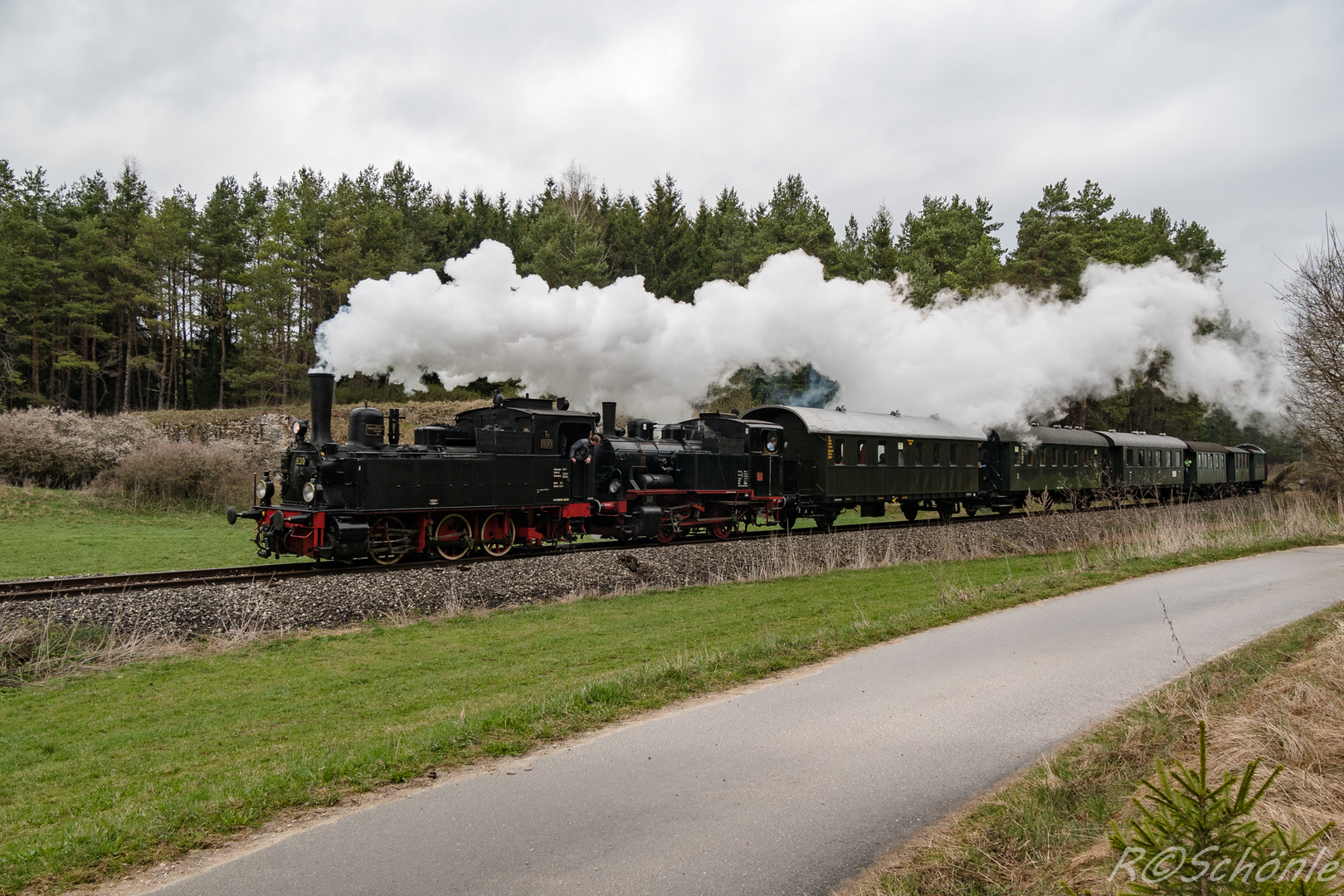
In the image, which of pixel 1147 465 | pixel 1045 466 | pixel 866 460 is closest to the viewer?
pixel 866 460

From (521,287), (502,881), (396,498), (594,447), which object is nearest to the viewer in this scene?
(502,881)

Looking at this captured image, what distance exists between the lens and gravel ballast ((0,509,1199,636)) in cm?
1108

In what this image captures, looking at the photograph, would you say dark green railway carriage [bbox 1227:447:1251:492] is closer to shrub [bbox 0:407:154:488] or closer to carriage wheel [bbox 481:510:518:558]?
carriage wheel [bbox 481:510:518:558]

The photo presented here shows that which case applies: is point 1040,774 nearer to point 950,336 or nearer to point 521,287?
point 521,287

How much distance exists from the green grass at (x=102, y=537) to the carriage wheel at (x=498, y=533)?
562 centimetres

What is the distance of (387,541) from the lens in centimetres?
1526

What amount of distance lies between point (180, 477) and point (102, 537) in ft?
22.5

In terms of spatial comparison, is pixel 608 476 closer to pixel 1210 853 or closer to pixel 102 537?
pixel 102 537

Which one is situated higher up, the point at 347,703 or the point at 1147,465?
the point at 1147,465

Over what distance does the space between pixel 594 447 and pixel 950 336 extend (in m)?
15.8

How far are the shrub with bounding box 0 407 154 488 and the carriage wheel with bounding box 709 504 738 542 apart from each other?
2296 cm

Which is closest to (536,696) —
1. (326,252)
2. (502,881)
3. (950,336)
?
(502,881)

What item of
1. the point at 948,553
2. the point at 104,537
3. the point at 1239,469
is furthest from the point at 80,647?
the point at 1239,469

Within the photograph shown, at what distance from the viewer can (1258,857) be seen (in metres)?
2.71
